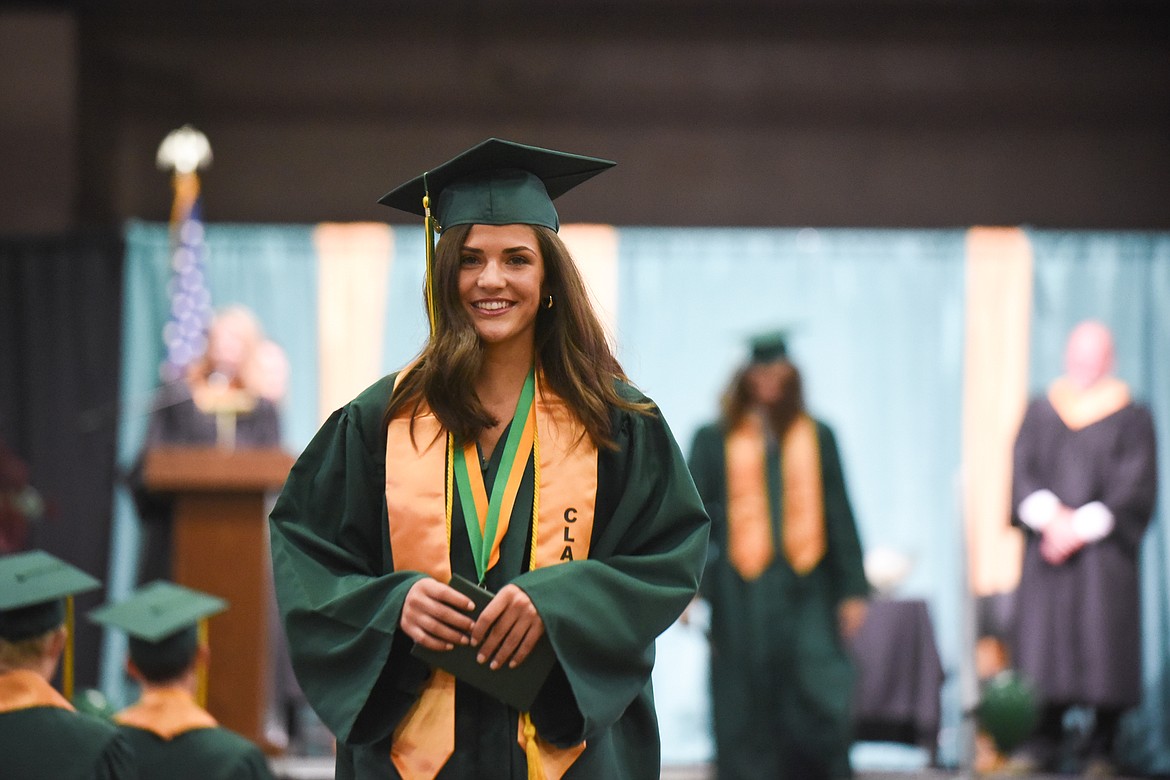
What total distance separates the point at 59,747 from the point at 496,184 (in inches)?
54.7

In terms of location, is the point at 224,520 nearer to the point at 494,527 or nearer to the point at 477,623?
the point at 494,527

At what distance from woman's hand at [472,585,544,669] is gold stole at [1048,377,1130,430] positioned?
6.25m

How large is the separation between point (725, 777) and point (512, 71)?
4914 mm

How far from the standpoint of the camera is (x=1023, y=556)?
26.5 ft

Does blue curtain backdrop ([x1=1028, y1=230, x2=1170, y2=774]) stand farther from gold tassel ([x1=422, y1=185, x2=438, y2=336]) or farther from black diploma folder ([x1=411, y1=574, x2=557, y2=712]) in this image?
black diploma folder ([x1=411, y1=574, x2=557, y2=712])

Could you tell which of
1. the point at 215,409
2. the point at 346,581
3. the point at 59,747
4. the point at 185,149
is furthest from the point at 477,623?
the point at 185,149

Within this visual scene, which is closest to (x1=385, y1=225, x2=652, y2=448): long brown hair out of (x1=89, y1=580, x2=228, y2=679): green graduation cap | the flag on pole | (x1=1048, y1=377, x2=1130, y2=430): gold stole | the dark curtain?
(x1=89, y1=580, x2=228, y2=679): green graduation cap

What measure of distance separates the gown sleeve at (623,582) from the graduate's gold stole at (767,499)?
370cm

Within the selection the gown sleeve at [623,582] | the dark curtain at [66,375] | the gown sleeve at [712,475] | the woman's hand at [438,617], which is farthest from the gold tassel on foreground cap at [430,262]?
the dark curtain at [66,375]

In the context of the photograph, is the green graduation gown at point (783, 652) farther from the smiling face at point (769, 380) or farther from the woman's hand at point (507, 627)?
the woman's hand at point (507, 627)

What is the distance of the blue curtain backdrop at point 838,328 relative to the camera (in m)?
8.69

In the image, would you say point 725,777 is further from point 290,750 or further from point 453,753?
point 453,753

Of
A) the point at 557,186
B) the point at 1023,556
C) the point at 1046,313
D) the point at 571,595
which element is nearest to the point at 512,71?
the point at 1046,313

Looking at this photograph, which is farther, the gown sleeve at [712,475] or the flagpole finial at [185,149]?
the flagpole finial at [185,149]
